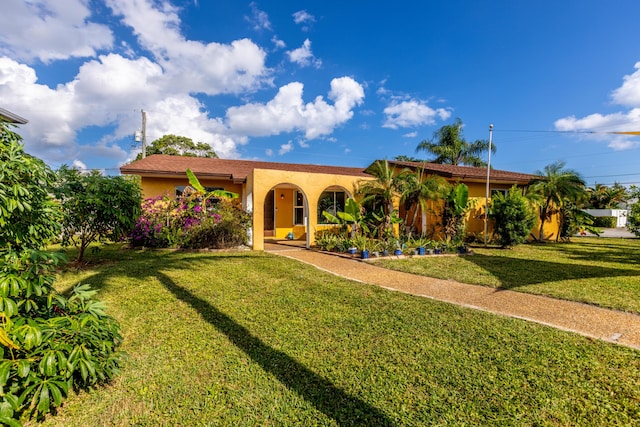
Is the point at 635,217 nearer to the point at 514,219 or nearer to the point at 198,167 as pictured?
the point at 514,219

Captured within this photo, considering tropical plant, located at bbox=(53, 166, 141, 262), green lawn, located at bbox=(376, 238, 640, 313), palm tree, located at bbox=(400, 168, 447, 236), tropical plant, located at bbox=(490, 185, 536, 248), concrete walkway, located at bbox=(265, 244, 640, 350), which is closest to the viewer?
concrete walkway, located at bbox=(265, 244, 640, 350)

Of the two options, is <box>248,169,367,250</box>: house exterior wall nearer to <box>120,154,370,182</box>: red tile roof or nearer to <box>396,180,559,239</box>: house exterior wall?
<box>120,154,370,182</box>: red tile roof

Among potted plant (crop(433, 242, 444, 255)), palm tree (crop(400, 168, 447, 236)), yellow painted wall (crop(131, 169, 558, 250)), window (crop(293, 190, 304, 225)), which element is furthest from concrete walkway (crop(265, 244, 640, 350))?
window (crop(293, 190, 304, 225))

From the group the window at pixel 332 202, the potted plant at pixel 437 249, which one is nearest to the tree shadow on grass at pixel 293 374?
the potted plant at pixel 437 249

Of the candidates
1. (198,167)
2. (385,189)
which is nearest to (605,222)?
(385,189)

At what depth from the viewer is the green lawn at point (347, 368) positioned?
2945 mm

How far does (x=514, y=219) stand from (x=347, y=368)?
14.1 m

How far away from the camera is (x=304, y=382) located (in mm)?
3465

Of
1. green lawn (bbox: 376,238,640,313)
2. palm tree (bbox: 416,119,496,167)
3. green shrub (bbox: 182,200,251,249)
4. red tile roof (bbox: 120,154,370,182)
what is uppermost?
palm tree (bbox: 416,119,496,167)

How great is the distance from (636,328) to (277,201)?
1615 cm

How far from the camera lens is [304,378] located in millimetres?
Result: 3545

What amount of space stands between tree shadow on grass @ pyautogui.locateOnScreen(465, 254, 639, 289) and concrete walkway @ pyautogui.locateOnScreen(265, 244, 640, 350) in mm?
1143

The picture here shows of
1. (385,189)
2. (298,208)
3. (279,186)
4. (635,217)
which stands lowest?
(635,217)

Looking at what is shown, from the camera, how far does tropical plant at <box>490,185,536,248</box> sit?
14.2m
